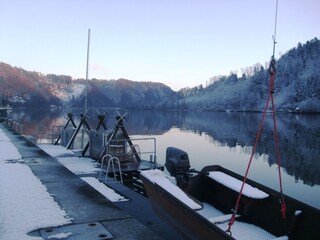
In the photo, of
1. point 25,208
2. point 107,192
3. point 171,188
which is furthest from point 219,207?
Result: point 25,208

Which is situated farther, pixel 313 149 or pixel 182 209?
pixel 313 149

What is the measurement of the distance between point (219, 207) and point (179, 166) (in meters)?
1.56

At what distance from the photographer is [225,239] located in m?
5.37

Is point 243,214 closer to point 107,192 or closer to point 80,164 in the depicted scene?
point 107,192

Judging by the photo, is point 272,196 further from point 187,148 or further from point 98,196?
point 187,148

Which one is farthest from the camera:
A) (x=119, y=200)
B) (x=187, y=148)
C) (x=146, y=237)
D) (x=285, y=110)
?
(x=285, y=110)

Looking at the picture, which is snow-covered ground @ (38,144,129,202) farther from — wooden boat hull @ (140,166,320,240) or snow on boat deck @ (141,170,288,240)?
wooden boat hull @ (140,166,320,240)

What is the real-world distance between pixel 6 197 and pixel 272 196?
5.87m

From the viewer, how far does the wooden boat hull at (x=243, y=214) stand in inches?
251

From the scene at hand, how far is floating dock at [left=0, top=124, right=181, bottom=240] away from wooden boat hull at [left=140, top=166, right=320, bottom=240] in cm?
48

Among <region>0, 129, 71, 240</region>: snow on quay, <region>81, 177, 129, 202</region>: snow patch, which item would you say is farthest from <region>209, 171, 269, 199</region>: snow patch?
<region>0, 129, 71, 240</region>: snow on quay

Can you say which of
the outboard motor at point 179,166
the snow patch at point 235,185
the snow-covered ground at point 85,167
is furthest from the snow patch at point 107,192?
Result: the snow patch at point 235,185

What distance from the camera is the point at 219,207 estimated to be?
31.4 feet

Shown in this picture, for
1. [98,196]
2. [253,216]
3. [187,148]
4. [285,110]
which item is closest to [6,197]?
[98,196]
